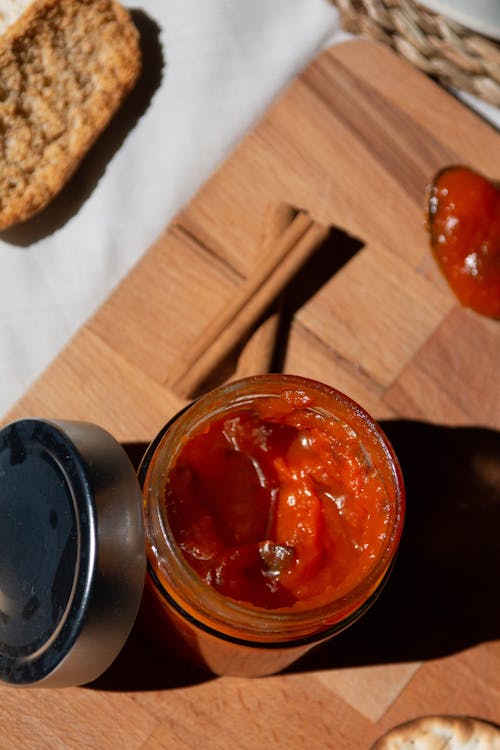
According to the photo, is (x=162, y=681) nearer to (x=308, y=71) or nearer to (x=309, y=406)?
(x=309, y=406)

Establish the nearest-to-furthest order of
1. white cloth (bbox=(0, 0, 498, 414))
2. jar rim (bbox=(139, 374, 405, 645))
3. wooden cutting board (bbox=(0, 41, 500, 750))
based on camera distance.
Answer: jar rim (bbox=(139, 374, 405, 645)) → wooden cutting board (bbox=(0, 41, 500, 750)) → white cloth (bbox=(0, 0, 498, 414))

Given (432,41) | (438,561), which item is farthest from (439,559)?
(432,41)

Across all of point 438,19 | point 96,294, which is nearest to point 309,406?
point 96,294

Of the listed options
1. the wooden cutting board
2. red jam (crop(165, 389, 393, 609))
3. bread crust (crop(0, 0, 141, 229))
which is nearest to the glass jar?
red jam (crop(165, 389, 393, 609))

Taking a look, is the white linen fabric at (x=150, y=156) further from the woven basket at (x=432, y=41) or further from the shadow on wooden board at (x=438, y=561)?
the shadow on wooden board at (x=438, y=561)

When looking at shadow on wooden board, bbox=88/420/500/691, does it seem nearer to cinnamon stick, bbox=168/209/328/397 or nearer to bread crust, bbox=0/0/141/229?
cinnamon stick, bbox=168/209/328/397

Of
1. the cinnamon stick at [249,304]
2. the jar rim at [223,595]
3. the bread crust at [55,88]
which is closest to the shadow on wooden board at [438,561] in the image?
the cinnamon stick at [249,304]
